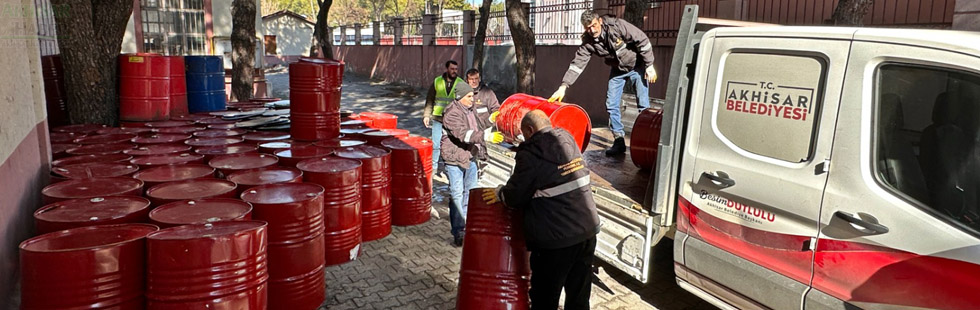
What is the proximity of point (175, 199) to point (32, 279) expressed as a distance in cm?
117

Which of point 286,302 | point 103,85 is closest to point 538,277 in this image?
point 286,302

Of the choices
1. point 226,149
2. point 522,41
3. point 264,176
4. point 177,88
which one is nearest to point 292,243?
point 264,176

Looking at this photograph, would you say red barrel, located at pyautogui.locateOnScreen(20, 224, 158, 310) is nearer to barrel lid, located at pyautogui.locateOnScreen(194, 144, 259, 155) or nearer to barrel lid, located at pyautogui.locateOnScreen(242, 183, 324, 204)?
barrel lid, located at pyautogui.locateOnScreen(242, 183, 324, 204)

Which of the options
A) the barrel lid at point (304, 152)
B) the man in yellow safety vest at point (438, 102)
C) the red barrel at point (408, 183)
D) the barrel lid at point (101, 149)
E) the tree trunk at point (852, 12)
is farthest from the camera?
the tree trunk at point (852, 12)

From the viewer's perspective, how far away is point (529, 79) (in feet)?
43.5

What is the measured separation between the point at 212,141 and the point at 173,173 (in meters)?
1.50

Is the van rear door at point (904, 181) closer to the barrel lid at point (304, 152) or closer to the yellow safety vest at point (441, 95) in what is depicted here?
the barrel lid at point (304, 152)

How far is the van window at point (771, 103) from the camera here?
338 cm

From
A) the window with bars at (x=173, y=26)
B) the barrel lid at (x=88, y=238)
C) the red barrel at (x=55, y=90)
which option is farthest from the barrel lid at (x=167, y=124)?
the window with bars at (x=173, y=26)

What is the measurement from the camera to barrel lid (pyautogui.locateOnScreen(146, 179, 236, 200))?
4457 mm

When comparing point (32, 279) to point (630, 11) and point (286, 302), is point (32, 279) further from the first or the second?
point (630, 11)

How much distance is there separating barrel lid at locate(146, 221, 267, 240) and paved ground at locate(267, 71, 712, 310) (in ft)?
4.21

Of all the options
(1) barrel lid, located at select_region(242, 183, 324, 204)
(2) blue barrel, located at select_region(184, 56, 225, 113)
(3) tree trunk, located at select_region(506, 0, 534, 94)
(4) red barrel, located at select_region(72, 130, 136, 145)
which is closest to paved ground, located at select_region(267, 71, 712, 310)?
(1) barrel lid, located at select_region(242, 183, 324, 204)

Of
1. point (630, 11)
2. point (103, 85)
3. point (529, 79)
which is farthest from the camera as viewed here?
point (529, 79)
